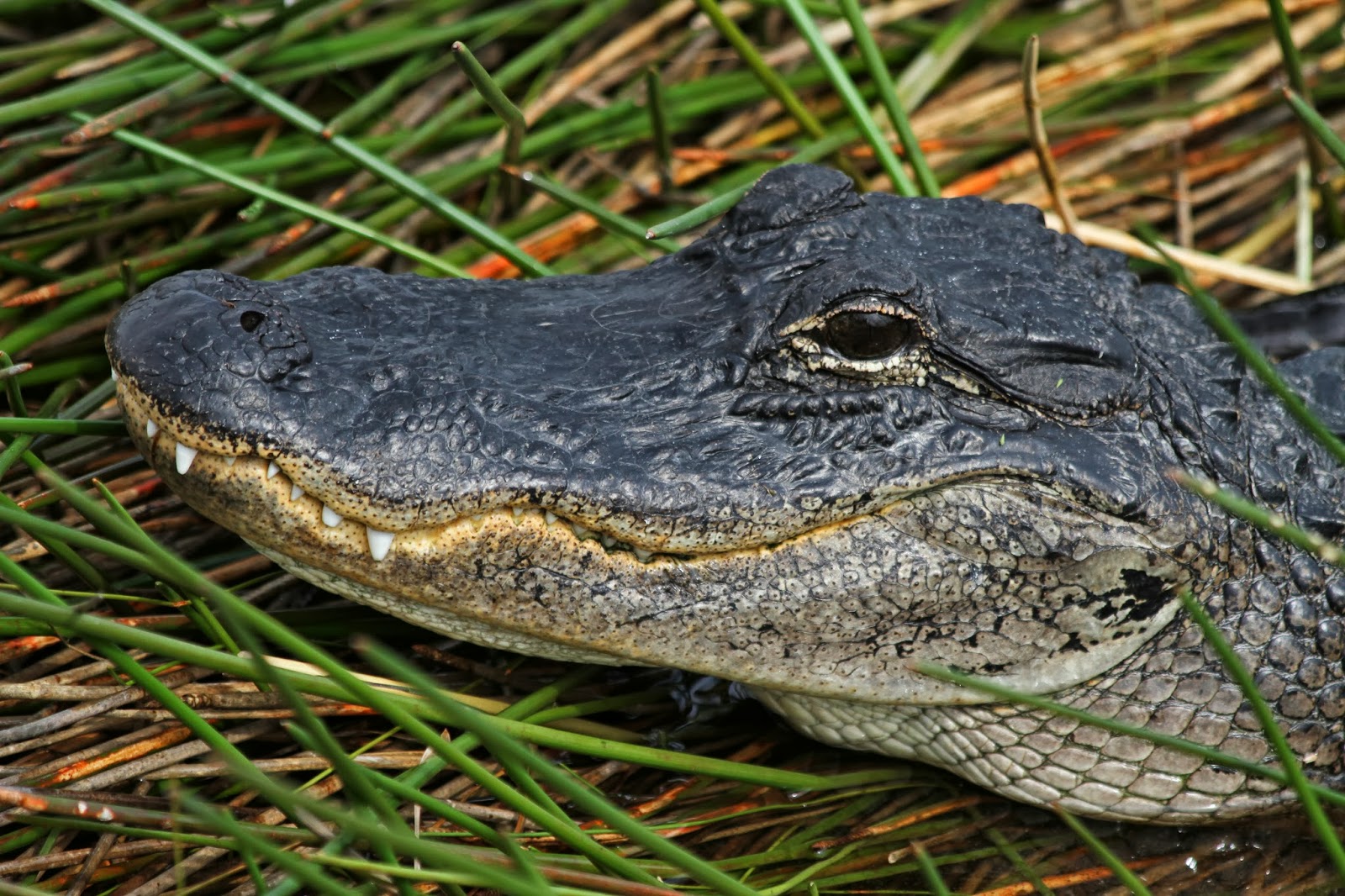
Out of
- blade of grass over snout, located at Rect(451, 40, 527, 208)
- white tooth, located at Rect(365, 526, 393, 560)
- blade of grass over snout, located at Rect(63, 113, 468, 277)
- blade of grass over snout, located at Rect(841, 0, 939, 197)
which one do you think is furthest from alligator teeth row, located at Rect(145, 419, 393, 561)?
blade of grass over snout, located at Rect(841, 0, 939, 197)

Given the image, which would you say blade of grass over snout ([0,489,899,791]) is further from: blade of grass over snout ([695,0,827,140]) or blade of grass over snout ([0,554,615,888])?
blade of grass over snout ([695,0,827,140])

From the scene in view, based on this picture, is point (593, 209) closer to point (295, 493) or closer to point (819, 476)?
point (819, 476)

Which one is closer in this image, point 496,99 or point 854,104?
point 496,99

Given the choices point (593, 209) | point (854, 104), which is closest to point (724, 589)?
point (593, 209)

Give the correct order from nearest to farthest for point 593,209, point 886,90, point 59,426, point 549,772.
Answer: point 549,772, point 59,426, point 593,209, point 886,90

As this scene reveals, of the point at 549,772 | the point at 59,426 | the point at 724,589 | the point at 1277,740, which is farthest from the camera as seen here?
the point at 59,426

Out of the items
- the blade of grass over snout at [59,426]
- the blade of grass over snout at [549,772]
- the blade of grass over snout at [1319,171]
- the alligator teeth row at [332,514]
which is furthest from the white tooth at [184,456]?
the blade of grass over snout at [1319,171]

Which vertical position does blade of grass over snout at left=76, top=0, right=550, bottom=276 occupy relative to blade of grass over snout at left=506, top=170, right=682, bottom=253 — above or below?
below
